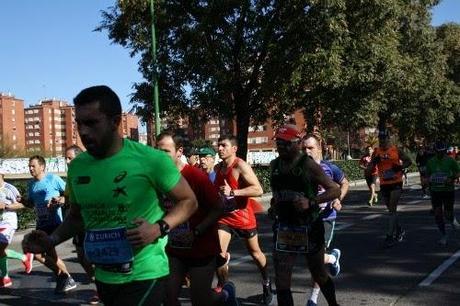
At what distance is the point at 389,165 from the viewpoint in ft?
34.3

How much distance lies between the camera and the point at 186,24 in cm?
2169

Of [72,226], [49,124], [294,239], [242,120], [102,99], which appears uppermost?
[49,124]

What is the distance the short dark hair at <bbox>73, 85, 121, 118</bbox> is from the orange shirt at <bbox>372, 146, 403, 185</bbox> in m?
8.28

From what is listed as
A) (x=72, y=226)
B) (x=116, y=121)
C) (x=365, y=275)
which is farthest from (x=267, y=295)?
(x=116, y=121)

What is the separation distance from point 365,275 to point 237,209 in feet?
7.53

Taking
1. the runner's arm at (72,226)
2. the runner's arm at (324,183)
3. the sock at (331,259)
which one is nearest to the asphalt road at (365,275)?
the sock at (331,259)

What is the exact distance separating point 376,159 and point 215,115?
13.1 m

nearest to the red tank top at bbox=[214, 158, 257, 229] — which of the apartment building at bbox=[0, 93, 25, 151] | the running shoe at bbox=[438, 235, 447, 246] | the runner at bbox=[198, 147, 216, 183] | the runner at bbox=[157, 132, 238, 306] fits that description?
the runner at bbox=[198, 147, 216, 183]

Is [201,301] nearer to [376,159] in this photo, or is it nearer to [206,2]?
[376,159]

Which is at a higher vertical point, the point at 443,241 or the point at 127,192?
the point at 127,192

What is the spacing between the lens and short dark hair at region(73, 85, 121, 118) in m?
2.76

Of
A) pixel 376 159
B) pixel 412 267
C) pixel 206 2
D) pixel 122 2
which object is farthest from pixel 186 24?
pixel 412 267

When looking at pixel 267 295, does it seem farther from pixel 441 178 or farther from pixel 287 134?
pixel 441 178

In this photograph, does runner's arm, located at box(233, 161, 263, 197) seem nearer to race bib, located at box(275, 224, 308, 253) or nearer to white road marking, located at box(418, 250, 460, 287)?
race bib, located at box(275, 224, 308, 253)
